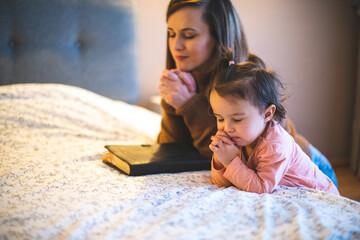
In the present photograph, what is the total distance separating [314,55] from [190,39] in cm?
168

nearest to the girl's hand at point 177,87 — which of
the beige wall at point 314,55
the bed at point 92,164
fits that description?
the bed at point 92,164

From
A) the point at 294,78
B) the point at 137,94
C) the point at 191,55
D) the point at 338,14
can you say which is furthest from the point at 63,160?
the point at 338,14

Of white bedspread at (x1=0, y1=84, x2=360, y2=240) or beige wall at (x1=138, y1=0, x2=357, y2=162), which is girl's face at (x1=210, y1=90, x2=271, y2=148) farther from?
beige wall at (x1=138, y1=0, x2=357, y2=162)

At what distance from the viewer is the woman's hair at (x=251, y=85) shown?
1.00 meters

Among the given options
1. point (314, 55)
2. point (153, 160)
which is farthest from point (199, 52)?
point (314, 55)

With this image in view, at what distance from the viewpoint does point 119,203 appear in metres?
0.91

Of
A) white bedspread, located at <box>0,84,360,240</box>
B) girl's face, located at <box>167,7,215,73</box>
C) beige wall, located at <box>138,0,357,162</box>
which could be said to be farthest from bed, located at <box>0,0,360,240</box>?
beige wall, located at <box>138,0,357,162</box>

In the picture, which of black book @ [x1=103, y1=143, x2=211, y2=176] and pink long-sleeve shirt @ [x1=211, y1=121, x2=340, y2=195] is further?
black book @ [x1=103, y1=143, x2=211, y2=176]

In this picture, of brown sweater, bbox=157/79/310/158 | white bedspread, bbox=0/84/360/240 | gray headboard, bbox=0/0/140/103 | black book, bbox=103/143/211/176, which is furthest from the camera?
gray headboard, bbox=0/0/140/103

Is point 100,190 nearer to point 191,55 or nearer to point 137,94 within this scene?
point 191,55

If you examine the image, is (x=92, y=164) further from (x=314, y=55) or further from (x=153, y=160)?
(x=314, y=55)

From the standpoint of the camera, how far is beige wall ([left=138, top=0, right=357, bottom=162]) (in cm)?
268

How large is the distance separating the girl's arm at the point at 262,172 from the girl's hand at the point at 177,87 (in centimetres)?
50

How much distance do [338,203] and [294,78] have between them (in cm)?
201
